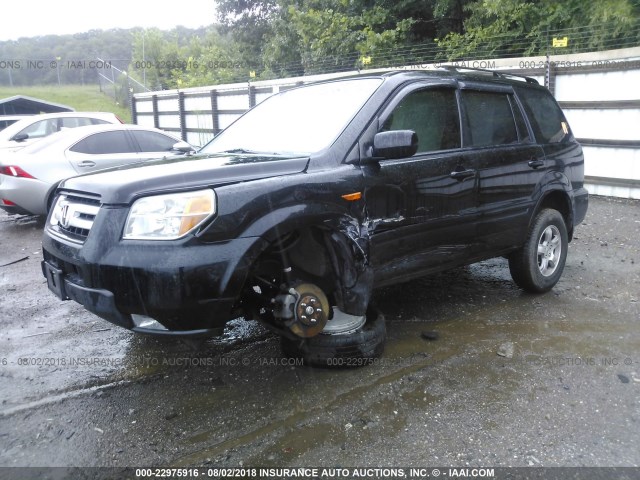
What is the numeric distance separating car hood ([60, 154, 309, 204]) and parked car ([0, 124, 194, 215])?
4253 millimetres

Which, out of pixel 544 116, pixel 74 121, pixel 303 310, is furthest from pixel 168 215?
pixel 74 121

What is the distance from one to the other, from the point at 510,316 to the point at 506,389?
1.25 metres

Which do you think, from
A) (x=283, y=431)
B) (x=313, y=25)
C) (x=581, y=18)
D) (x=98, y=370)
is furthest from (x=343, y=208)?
(x=313, y=25)

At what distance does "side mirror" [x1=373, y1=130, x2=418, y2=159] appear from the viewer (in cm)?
307

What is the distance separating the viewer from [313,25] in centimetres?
1784

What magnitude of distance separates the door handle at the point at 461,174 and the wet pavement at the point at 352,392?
3.85 ft

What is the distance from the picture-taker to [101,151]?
25.7ft

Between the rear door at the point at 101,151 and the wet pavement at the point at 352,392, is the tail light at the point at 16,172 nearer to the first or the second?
the rear door at the point at 101,151

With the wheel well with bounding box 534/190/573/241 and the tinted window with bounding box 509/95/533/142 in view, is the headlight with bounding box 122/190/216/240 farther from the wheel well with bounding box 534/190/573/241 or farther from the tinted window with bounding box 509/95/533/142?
the wheel well with bounding box 534/190/573/241

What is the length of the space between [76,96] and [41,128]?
3542cm

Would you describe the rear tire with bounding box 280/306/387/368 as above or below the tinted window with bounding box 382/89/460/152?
below

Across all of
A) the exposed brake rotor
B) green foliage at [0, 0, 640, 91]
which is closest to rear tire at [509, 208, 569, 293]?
the exposed brake rotor

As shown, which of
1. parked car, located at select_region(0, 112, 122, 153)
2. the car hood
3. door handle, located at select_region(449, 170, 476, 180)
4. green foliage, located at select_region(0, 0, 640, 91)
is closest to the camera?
the car hood

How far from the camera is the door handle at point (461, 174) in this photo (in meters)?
3.68
